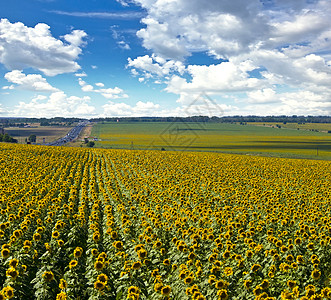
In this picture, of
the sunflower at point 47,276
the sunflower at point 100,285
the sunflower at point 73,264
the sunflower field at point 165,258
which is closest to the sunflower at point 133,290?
the sunflower field at point 165,258

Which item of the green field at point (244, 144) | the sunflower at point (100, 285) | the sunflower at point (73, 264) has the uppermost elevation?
the green field at point (244, 144)

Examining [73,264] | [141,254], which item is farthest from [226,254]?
[73,264]

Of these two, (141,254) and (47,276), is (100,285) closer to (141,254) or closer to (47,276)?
(47,276)

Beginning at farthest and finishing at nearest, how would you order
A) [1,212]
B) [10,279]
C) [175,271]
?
[1,212] < [175,271] < [10,279]

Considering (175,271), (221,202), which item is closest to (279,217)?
(221,202)

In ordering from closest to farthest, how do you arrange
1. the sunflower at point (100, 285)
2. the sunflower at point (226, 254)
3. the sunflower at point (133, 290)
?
the sunflower at point (133, 290)
the sunflower at point (100, 285)
the sunflower at point (226, 254)

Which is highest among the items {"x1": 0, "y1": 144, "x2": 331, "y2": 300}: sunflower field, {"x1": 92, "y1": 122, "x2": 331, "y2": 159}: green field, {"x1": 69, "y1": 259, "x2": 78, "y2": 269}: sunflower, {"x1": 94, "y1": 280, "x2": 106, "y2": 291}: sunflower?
{"x1": 92, "y1": 122, "x2": 331, "y2": 159}: green field

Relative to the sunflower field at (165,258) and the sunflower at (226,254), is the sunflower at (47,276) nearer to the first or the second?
the sunflower field at (165,258)

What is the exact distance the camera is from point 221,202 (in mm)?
16047

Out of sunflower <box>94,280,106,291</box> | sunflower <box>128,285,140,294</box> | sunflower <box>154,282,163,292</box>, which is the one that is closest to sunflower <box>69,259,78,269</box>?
sunflower <box>94,280,106,291</box>

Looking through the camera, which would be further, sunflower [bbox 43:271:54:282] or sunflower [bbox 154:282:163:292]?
sunflower [bbox 43:271:54:282]

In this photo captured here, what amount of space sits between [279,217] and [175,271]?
26.5 ft

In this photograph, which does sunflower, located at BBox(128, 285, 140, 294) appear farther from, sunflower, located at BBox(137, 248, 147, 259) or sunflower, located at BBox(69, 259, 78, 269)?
sunflower, located at BBox(69, 259, 78, 269)

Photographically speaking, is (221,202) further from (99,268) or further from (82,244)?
(99,268)
